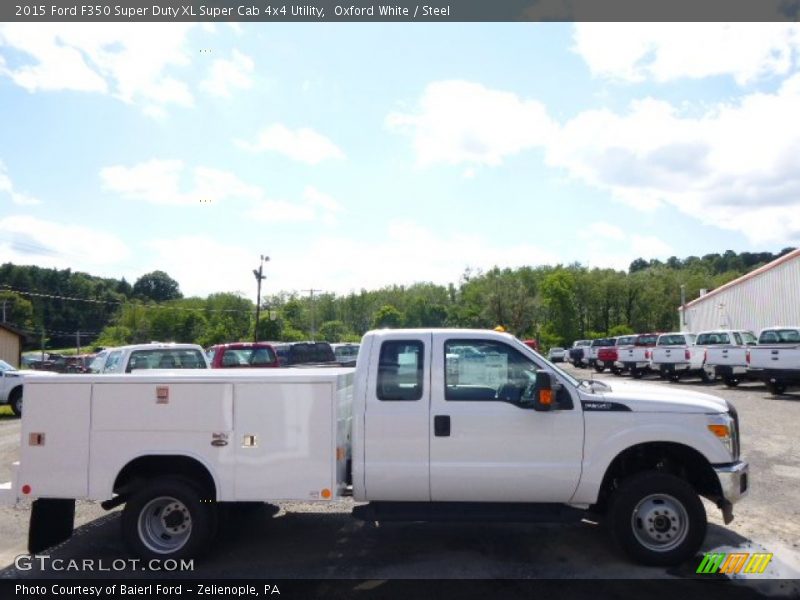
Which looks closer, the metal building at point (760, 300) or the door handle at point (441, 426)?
the door handle at point (441, 426)

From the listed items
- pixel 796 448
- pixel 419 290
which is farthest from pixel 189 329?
pixel 796 448

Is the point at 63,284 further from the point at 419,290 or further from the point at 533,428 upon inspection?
the point at 533,428

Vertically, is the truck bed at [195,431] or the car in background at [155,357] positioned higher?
the car in background at [155,357]

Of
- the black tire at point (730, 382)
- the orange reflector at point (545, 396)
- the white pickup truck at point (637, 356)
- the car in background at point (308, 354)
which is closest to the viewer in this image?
the orange reflector at point (545, 396)

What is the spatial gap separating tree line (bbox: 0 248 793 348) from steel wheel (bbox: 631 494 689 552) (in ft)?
230

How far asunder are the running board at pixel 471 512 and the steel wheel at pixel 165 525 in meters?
1.55

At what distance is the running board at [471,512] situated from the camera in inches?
227

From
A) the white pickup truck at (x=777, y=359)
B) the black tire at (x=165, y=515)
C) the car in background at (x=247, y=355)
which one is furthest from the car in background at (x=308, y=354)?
the black tire at (x=165, y=515)

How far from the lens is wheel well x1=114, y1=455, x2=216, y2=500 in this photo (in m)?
5.90

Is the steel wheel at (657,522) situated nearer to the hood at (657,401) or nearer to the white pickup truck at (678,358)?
the hood at (657,401)

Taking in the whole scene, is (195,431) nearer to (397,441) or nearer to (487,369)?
(397,441)

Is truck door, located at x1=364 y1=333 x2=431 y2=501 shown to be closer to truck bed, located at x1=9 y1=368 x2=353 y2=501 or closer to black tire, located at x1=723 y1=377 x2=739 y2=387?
truck bed, located at x1=9 y1=368 x2=353 y2=501

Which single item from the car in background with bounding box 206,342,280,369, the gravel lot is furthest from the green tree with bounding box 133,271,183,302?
the gravel lot

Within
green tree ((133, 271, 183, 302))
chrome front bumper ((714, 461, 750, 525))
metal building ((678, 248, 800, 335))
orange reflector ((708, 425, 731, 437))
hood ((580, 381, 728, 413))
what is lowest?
chrome front bumper ((714, 461, 750, 525))
